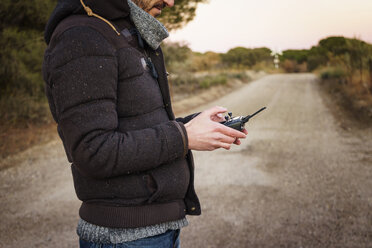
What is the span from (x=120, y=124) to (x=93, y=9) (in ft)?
1.27

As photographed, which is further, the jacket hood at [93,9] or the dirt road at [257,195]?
the dirt road at [257,195]

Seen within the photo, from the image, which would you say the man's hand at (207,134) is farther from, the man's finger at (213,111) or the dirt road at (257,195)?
the dirt road at (257,195)

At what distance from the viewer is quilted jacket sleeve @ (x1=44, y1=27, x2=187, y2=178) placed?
900 mm

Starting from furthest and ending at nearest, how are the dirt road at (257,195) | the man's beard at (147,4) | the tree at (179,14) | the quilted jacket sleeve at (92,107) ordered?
the tree at (179,14)
the dirt road at (257,195)
the man's beard at (147,4)
the quilted jacket sleeve at (92,107)

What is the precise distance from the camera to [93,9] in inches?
39.9

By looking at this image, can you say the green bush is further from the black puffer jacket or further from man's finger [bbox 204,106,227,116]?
the black puffer jacket

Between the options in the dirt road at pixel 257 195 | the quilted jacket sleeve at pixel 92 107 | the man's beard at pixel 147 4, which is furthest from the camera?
the dirt road at pixel 257 195

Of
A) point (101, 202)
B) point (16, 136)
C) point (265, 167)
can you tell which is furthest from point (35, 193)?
point (101, 202)

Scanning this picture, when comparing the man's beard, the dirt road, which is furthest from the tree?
the man's beard

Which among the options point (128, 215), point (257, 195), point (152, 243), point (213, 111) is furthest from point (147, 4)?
point (257, 195)

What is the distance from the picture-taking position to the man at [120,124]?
0.91 metres

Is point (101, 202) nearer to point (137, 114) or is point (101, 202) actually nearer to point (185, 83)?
point (137, 114)

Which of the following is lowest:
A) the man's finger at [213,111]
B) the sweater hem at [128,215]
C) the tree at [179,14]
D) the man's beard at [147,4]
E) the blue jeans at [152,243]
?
the blue jeans at [152,243]

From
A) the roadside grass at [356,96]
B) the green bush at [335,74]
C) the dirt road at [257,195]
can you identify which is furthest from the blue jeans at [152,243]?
the green bush at [335,74]
